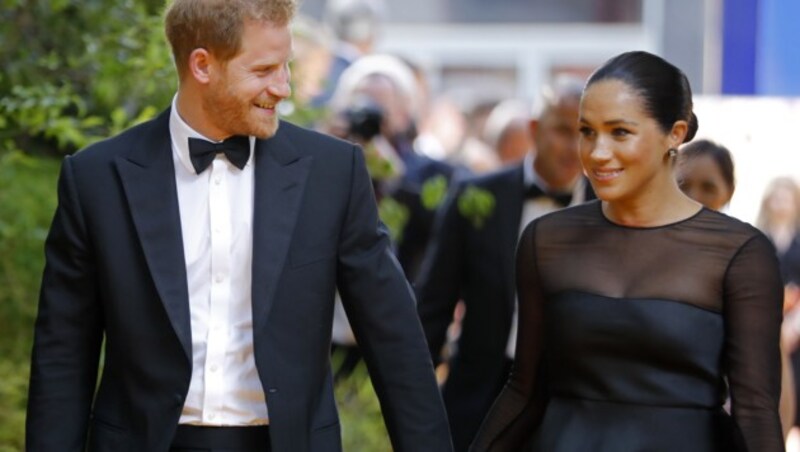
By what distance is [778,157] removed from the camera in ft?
38.6

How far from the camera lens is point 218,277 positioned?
5.41m

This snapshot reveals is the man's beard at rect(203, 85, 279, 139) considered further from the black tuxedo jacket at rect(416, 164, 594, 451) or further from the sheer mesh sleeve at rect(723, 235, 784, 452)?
the black tuxedo jacket at rect(416, 164, 594, 451)

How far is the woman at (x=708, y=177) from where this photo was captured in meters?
7.11

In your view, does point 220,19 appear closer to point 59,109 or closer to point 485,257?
point 59,109

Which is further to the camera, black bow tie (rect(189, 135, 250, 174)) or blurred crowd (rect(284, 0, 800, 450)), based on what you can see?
blurred crowd (rect(284, 0, 800, 450))

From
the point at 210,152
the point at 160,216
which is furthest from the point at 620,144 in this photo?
the point at 160,216

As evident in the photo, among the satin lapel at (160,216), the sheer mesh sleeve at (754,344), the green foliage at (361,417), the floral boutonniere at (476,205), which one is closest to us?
the satin lapel at (160,216)

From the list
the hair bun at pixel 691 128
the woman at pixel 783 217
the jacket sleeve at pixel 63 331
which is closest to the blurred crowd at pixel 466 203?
the hair bun at pixel 691 128

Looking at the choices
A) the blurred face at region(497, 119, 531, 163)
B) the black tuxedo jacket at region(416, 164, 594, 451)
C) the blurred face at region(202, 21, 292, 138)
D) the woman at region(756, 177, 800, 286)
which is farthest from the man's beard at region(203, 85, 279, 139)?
the woman at region(756, 177, 800, 286)

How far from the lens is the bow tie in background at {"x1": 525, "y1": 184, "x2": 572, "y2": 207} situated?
26.3 feet

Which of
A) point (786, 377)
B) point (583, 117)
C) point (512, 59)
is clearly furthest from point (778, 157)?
point (512, 59)

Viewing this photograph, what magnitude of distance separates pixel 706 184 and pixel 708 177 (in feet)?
0.08

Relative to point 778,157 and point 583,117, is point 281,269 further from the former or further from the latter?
point 778,157

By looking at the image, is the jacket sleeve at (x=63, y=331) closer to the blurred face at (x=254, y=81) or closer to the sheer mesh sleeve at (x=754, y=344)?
the blurred face at (x=254, y=81)
